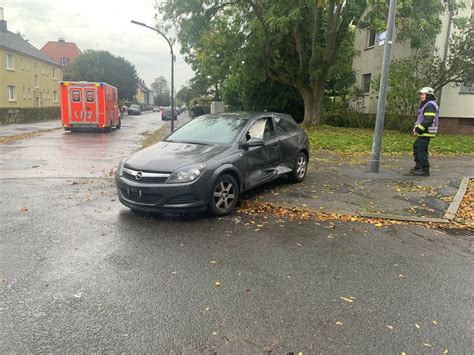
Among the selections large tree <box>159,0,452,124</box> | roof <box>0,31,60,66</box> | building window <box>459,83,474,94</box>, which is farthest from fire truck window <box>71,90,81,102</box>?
roof <box>0,31,60,66</box>

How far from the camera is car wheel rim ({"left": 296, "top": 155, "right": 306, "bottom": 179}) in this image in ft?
28.2

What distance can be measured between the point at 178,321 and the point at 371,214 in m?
4.08

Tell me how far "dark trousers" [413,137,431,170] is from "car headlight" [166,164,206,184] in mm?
5679

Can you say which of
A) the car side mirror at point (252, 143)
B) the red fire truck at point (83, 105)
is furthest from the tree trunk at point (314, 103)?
the car side mirror at point (252, 143)

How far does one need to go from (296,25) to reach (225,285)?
56.8ft

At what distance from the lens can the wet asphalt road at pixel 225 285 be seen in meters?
3.00

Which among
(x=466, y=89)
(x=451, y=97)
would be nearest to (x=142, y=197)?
(x=451, y=97)

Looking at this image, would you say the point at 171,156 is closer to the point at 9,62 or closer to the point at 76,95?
the point at 76,95

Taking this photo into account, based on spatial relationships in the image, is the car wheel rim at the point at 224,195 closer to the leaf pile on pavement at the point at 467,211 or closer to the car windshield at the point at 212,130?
the car windshield at the point at 212,130

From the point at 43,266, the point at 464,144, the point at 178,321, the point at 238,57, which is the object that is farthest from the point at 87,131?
the point at 178,321

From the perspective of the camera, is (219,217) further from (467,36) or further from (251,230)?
(467,36)

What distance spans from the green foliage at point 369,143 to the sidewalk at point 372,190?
99.6 inches

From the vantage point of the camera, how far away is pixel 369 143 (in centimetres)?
1515

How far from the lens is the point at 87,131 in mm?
23406
